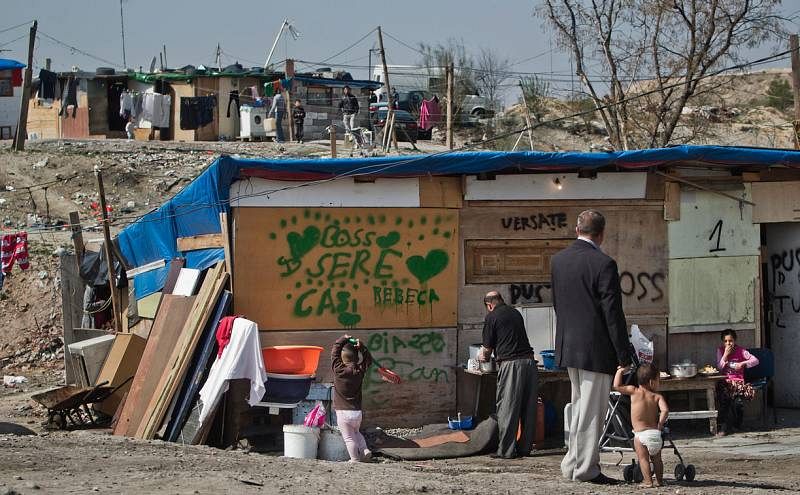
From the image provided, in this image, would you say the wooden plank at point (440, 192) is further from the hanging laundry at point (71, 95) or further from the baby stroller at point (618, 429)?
the hanging laundry at point (71, 95)

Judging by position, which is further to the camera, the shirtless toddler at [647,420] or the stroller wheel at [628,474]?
the stroller wheel at [628,474]

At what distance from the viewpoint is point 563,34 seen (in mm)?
27656

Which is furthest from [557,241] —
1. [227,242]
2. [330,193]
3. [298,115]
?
[298,115]

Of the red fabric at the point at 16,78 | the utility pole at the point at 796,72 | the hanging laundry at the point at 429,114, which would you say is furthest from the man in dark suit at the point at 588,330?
the red fabric at the point at 16,78

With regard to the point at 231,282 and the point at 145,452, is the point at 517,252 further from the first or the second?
the point at 145,452

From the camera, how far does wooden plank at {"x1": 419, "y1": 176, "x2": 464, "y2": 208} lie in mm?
12453

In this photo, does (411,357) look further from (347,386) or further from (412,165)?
(412,165)

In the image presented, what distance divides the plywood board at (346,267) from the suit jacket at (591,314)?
4653 mm

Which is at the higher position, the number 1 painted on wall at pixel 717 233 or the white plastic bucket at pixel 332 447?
the number 1 painted on wall at pixel 717 233

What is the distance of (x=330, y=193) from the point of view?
12156 mm

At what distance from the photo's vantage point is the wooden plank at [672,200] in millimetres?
12961

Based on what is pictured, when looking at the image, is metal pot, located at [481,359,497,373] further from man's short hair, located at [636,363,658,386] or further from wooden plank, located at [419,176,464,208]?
man's short hair, located at [636,363,658,386]

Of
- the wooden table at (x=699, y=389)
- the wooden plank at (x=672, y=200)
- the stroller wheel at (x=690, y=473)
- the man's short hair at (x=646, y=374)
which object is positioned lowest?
the stroller wheel at (x=690, y=473)

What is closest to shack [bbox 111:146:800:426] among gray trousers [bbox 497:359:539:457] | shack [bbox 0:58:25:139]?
gray trousers [bbox 497:359:539:457]
